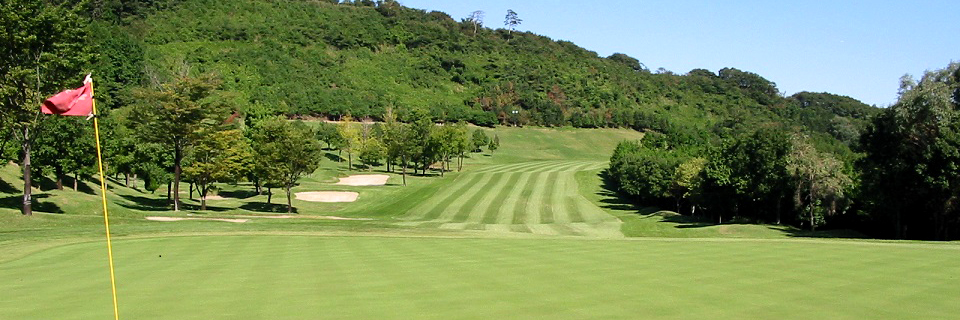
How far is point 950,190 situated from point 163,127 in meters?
51.3

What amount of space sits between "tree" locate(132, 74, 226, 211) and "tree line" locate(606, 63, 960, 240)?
41.3m

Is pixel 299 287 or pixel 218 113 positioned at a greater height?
pixel 218 113

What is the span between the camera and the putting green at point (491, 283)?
12.5m

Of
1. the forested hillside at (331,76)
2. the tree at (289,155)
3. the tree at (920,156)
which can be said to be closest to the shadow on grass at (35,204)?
the tree at (289,155)

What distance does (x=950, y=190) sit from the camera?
39.9 meters

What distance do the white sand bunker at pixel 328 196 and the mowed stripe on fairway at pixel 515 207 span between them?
798 cm

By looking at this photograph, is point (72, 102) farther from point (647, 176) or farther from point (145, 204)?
point (647, 176)

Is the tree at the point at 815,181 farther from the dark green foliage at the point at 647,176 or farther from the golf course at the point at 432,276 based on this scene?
the golf course at the point at 432,276

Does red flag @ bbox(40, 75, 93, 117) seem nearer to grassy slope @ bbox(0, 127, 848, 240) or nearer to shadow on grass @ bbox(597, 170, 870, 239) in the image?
grassy slope @ bbox(0, 127, 848, 240)

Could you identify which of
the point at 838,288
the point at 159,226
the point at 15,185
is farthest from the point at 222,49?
the point at 838,288

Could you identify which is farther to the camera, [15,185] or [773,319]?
[15,185]

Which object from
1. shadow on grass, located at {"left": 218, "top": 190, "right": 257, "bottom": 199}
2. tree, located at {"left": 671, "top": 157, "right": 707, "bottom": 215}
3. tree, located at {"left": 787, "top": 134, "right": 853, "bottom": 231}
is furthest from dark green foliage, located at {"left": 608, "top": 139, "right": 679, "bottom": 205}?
shadow on grass, located at {"left": 218, "top": 190, "right": 257, "bottom": 199}

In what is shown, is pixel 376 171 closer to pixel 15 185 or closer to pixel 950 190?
pixel 15 185

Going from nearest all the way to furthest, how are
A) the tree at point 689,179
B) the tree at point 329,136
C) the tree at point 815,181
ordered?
the tree at point 815,181
the tree at point 689,179
the tree at point 329,136
